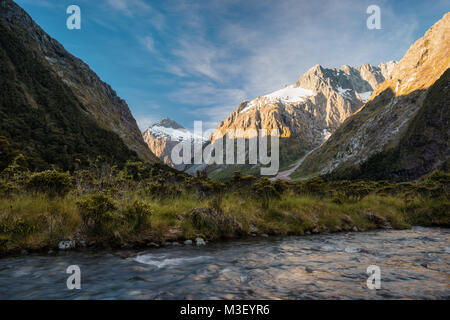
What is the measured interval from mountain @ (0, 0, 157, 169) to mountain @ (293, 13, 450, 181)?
Answer: 97.9 m

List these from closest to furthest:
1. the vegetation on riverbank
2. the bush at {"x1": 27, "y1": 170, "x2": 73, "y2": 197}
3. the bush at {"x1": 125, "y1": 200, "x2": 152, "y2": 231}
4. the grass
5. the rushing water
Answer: the rushing water, the grass, the vegetation on riverbank, the bush at {"x1": 125, "y1": 200, "x2": 152, "y2": 231}, the bush at {"x1": 27, "y1": 170, "x2": 73, "y2": 197}

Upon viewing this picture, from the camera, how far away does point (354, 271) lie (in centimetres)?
687

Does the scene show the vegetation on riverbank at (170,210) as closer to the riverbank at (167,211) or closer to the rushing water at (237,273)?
the riverbank at (167,211)

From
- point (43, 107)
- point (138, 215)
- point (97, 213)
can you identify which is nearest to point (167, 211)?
point (138, 215)

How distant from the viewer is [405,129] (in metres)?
101

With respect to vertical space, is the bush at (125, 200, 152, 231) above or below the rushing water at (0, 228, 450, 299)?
above

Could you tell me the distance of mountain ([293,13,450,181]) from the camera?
268 feet

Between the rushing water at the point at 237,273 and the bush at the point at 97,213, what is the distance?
4.29 ft

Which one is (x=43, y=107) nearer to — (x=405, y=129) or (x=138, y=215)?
(x=138, y=215)

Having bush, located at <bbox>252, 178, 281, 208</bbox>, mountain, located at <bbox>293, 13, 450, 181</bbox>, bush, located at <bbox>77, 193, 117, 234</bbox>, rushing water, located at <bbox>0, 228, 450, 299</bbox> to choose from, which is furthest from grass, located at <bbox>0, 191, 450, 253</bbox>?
mountain, located at <bbox>293, 13, 450, 181</bbox>

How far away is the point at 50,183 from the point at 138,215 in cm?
444

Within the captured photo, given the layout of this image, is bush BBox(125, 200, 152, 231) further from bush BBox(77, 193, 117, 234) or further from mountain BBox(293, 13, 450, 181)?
mountain BBox(293, 13, 450, 181)

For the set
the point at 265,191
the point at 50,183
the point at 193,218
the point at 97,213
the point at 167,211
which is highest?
the point at 50,183

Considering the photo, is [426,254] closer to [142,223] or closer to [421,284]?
[421,284]
